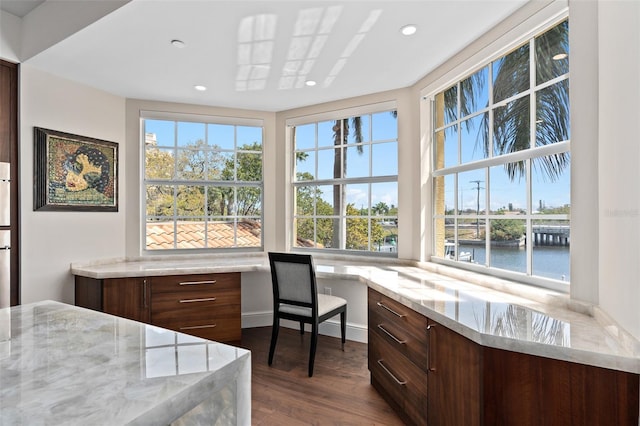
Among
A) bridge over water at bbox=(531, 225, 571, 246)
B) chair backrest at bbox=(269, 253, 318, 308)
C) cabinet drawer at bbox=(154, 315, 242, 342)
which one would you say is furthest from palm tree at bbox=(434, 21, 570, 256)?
cabinet drawer at bbox=(154, 315, 242, 342)

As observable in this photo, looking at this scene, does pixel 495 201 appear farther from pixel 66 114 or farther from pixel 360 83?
pixel 66 114

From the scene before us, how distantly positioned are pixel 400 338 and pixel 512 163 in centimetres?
128

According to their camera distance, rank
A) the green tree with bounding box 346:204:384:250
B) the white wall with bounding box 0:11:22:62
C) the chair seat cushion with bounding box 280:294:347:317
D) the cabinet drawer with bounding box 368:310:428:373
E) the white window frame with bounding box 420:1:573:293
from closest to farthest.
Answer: the cabinet drawer with bounding box 368:310:428:373 < the white window frame with bounding box 420:1:573:293 < the white wall with bounding box 0:11:22:62 < the chair seat cushion with bounding box 280:294:347:317 < the green tree with bounding box 346:204:384:250

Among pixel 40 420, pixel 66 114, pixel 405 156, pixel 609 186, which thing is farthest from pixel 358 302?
pixel 66 114

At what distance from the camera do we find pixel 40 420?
59 centimetres

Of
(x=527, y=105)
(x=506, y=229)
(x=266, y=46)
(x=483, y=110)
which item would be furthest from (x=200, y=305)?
(x=527, y=105)

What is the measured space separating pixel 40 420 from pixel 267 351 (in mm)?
2545

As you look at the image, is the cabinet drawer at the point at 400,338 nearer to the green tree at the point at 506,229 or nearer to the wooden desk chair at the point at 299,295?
the wooden desk chair at the point at 299,295

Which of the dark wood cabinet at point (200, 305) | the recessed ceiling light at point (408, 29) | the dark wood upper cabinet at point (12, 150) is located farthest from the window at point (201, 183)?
the recessed ceiling light at point (408, 29)

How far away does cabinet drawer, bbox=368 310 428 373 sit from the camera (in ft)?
5.64

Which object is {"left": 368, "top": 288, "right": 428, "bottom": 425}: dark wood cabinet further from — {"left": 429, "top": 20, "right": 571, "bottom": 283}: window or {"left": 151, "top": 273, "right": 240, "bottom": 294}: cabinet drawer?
{"left": 151, "top": 273, "right": 240, "bottom": 294}: cabinet drawer

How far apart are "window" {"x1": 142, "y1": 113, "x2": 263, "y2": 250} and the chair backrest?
116 centimetres

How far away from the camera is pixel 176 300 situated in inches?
115

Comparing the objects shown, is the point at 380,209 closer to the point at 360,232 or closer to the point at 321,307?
the point at 360,232
